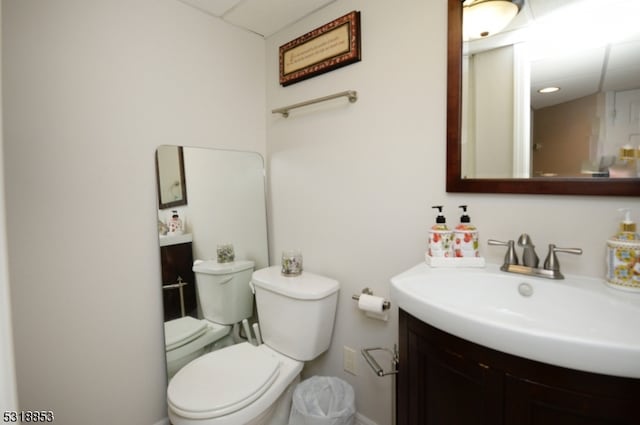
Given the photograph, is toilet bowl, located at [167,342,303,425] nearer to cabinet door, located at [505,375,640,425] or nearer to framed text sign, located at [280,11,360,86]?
cabinet door, located at [505,375,640,425]

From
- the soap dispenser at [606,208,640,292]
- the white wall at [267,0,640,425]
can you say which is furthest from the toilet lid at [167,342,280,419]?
the soap dispenser at [606,208,640,292]

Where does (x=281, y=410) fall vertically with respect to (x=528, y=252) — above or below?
below

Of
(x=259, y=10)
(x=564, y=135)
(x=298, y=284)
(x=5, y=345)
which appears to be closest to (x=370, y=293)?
(x=298, y=284)

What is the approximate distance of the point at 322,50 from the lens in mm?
1628

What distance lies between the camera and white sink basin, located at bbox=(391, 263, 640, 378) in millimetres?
616

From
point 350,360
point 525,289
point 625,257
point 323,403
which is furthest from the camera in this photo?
point 350,360

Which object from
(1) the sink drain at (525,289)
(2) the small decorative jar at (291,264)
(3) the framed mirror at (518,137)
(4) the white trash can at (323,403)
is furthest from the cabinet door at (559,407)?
(2) the small decorative jar at (291,264)

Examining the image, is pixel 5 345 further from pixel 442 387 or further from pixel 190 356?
pixel 190 356

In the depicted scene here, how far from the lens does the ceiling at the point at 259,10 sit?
1602mm

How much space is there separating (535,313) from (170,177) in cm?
162

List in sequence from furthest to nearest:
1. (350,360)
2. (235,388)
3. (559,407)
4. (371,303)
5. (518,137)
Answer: (350,360)
(371,303)
(235,388)
(518,137)
(559,407)

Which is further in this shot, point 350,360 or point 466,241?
point 350,360

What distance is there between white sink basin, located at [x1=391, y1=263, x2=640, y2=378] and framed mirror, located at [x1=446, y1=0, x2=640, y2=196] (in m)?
0.30

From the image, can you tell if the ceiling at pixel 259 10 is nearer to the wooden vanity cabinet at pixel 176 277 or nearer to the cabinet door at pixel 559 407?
the wooden vanity cabinet at pixel 176 277
